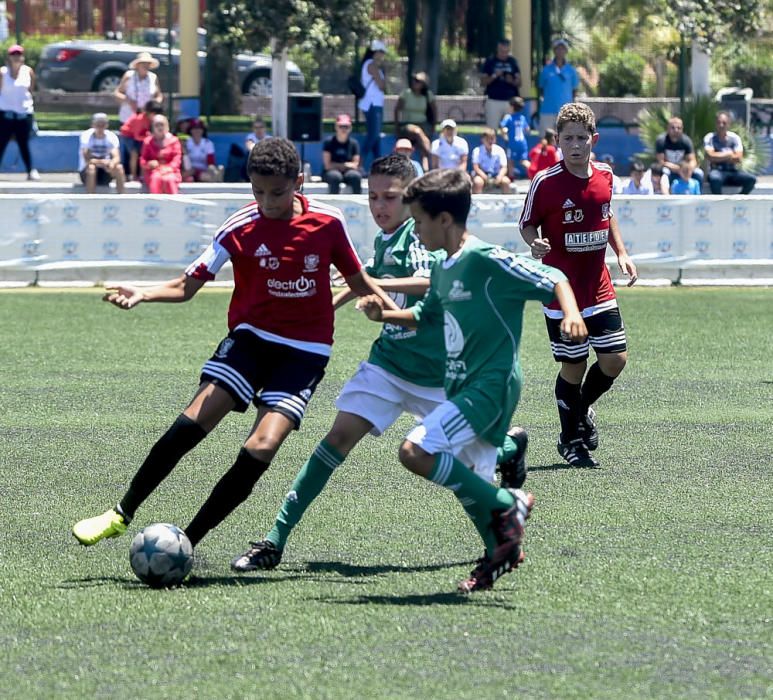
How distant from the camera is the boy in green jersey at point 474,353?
583cm

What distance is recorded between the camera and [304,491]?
6.58m

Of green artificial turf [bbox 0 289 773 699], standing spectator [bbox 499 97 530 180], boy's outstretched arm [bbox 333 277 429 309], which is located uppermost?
standing spectator [bbox 499 97 530 180]

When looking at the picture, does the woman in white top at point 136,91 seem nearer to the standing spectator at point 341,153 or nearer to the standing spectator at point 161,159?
the standing spectator at point 161,159

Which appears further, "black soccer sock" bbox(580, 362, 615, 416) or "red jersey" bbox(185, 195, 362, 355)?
"black soccer sock" bbox(580, 362, 615, 416)

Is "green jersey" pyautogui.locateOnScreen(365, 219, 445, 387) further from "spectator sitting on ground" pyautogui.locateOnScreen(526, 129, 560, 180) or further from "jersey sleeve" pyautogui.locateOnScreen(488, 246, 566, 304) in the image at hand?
"spectator sitting on ground" pyautogui.locateOnScreen(526, 129, 560, 180)

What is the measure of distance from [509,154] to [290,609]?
1943 centimetres

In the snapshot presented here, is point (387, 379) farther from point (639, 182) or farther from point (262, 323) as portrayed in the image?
point (639, 182)

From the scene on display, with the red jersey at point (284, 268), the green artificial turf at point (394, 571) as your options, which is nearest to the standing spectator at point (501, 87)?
the green artificial turf at point (394, 571)

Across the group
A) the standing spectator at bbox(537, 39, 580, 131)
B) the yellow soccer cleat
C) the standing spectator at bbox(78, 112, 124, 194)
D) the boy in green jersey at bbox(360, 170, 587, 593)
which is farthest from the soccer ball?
the standing spectator at bbox(537, 39, 580, 131)

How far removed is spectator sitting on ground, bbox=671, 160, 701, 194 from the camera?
21688 millimetres

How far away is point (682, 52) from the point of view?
88.8 ft

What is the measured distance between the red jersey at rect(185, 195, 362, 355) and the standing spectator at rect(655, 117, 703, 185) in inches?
630

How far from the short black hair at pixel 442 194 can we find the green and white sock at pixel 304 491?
1238 millimetres

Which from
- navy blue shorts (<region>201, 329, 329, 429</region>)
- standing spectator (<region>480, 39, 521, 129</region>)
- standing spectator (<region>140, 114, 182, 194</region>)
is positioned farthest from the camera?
standing spectator (<region>480, 39, 521, 129</region>)
